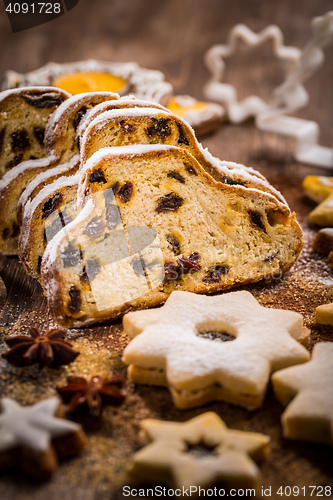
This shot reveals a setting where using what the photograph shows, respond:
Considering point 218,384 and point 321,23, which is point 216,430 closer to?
point 218,384

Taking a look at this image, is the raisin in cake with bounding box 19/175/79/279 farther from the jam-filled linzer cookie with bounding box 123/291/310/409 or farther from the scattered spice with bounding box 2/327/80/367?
the jam-filled linzer cookie with bounding box 123/291/310/409

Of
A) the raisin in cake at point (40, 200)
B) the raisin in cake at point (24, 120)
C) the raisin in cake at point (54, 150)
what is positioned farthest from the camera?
the raisin in cake at point (24, 120)

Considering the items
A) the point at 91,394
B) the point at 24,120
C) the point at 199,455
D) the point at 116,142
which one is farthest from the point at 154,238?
the point at 199,455

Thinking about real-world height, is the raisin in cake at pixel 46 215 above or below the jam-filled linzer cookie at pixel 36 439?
above

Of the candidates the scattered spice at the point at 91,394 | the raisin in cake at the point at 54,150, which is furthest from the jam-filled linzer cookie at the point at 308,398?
the raisin in cake at the point at 54,150

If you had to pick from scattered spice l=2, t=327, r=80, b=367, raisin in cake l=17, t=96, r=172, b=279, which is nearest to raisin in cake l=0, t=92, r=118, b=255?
raisin in cake l=17, t=96, r=172, b=279

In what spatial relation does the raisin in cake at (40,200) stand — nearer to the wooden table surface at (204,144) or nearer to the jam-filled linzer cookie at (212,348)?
the wooden table surface at (204,144)

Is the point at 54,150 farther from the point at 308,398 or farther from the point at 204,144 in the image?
the point at 308,398
